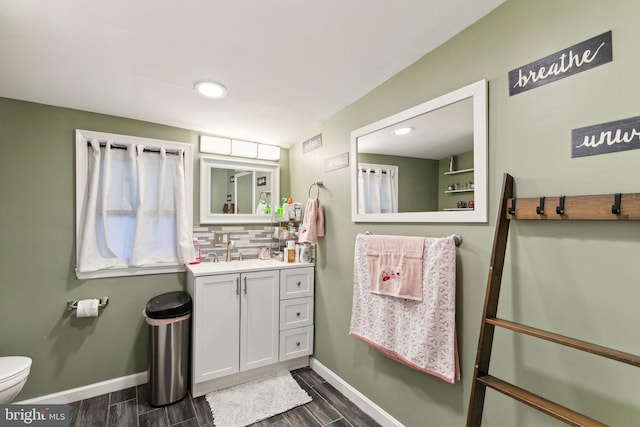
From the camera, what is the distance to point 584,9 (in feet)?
3.45

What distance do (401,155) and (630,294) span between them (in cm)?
123

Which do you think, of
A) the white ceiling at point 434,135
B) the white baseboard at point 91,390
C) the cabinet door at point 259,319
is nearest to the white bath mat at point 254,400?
the cabinet door at point 259,319

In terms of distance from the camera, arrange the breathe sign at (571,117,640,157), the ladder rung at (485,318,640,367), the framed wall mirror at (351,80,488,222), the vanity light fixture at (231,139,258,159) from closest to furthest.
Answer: the ladder rung at (485,318,640,367) < the breathe sign at (571,117,640,157) < the framed wall mirror at (351,80,488,222) < the vanity light fixture at (231,139,258,159)

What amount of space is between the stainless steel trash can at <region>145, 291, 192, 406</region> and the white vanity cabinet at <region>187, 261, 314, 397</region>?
94mm

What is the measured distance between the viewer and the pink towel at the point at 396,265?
5.37ft

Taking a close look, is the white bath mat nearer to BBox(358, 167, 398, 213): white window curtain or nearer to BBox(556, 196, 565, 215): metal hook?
BBox(358, 167, 398, 213): white window curtain

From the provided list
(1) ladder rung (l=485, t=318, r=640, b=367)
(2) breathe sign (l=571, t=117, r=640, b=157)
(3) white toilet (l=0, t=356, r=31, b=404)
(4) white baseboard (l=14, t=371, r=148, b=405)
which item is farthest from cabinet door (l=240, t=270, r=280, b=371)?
(2) breathe sign (l=571, t=117, r=640, b=157)

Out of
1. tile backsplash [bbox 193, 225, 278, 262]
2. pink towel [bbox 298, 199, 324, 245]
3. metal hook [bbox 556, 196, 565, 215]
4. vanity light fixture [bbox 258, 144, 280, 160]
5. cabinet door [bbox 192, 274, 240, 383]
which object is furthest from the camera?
vanity light fixture [bbox 258, 144, 280, 160]

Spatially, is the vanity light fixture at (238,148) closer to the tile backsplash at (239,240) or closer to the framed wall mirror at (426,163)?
the tile backsplash at (239,240)

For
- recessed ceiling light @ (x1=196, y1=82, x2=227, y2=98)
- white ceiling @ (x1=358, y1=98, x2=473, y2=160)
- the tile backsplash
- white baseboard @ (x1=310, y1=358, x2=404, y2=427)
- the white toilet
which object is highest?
recessed ceiling light @ (x1=196, y1=82, x2=227, y2=98)

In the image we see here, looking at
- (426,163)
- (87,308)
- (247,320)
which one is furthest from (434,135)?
(87,308)

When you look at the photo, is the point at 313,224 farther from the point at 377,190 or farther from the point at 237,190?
the point at 237,190

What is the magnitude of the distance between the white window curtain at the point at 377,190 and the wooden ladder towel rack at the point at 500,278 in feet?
2.48

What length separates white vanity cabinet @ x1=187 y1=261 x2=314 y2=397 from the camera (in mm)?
2293
